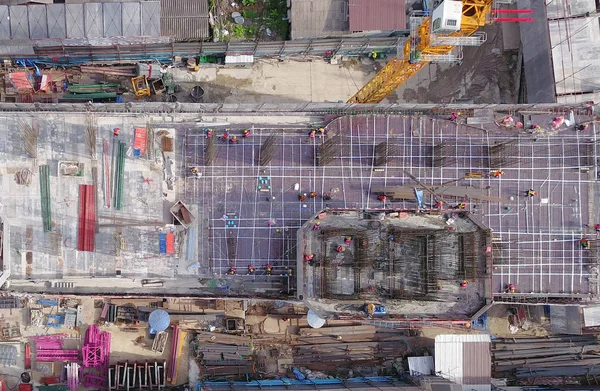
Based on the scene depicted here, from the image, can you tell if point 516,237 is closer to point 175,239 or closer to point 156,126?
point 175,239

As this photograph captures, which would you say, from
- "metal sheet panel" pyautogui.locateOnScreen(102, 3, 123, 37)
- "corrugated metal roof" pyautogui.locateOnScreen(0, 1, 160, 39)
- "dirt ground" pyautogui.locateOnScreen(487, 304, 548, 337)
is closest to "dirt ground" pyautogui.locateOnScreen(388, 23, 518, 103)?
"dirt ground" pyautogui.locateOnScreen(487, 304, 548, 337)

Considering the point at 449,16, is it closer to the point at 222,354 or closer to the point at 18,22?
the point at 222,354

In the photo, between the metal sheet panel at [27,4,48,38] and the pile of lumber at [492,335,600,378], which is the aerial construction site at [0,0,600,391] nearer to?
the metal sheet panel at [27,4,48,38]

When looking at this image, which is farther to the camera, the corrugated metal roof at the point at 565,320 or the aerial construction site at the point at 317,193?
the corrugated metal roof at the point at 565,320

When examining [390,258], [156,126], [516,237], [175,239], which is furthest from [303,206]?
[516,237]

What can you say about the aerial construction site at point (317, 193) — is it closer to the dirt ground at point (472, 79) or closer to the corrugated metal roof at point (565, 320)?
the corrugated metal roof at point (565, 320)

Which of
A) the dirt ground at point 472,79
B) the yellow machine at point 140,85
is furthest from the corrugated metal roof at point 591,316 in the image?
the yellow machine at point 140,85
